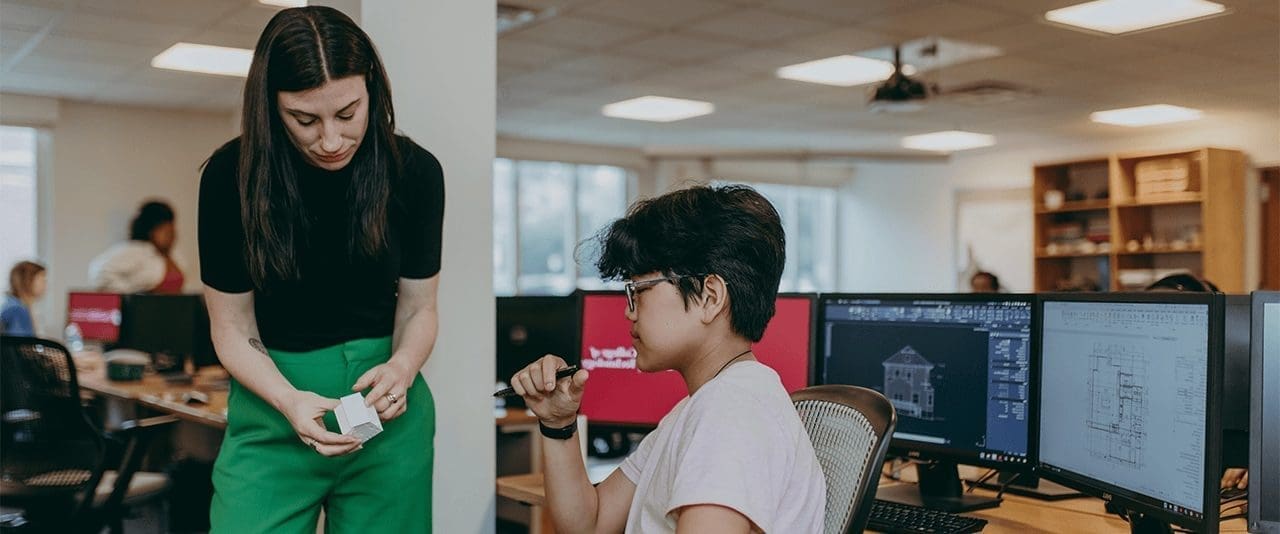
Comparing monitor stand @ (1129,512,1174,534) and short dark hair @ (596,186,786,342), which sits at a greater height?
short dark hair @ (596,186,786,342)

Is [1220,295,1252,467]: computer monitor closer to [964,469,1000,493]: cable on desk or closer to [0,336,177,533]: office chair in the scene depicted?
[964,469,1000,493]: cable on desk

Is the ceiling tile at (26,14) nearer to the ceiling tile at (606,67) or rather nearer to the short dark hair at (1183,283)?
the ceiling tile at (606,67)

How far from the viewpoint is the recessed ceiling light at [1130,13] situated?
5.11 m

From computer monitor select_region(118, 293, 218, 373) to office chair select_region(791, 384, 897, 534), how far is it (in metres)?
4.18

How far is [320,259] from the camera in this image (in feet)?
5.45

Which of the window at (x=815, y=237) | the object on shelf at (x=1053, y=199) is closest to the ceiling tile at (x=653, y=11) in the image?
the object on shelf at (x=1053, y=199)

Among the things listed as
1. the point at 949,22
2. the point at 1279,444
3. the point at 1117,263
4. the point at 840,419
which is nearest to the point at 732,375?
the point at 840,419

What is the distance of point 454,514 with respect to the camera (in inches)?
85.9

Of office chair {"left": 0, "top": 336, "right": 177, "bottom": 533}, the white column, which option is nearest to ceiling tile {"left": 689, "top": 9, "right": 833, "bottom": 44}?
the white column

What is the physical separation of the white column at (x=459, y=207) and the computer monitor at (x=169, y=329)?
3.27 meters

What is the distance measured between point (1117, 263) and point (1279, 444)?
7.74 m

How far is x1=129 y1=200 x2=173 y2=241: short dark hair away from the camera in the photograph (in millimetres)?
6250

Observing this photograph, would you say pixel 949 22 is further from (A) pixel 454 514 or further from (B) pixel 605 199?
(B) pixel 605 199

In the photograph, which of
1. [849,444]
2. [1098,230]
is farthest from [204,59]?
[1098,230]
